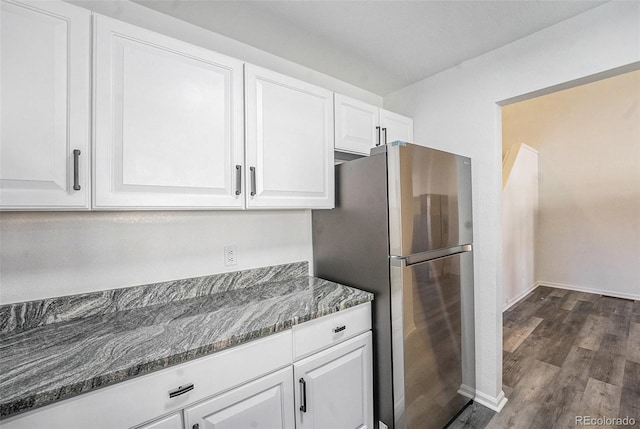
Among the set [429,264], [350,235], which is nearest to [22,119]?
[350,235]

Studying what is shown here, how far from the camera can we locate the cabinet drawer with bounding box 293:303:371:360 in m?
1.26

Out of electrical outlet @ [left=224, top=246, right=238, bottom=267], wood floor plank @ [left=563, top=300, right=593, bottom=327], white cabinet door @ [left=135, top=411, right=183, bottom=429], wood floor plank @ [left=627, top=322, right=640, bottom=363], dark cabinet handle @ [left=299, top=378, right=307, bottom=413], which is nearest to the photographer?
white cabinet door @ [left=135, top=411, right=183, bottom=429]

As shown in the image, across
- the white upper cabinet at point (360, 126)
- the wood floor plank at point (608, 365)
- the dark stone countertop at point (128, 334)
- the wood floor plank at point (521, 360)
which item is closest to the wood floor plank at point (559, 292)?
the wood floor plank at point (608, 365)

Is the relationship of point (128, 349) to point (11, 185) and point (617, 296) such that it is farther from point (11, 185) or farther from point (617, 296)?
point (617, 296)

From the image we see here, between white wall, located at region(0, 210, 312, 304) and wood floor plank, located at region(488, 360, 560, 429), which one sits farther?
wood floor plank, located at region(488, 360, 560, 429)

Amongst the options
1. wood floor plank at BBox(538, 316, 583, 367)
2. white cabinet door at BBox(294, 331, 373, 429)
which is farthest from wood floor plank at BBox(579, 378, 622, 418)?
white cabinet door at BBox(294, 331, 373, 429)

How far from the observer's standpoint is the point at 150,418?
2.96 feet

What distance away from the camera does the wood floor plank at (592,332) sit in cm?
257

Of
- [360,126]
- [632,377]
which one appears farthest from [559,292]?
[360,126]

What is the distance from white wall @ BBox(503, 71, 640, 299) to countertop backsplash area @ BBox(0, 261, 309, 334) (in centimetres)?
348

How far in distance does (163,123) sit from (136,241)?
0.61m

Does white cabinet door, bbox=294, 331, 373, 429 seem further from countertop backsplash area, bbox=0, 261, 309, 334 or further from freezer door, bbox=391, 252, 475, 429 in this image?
countertop backsplash area, bbox=0, 261, 309, 334

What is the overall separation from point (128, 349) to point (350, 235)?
118cm

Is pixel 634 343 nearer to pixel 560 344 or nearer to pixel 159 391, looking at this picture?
pixel 560 344
